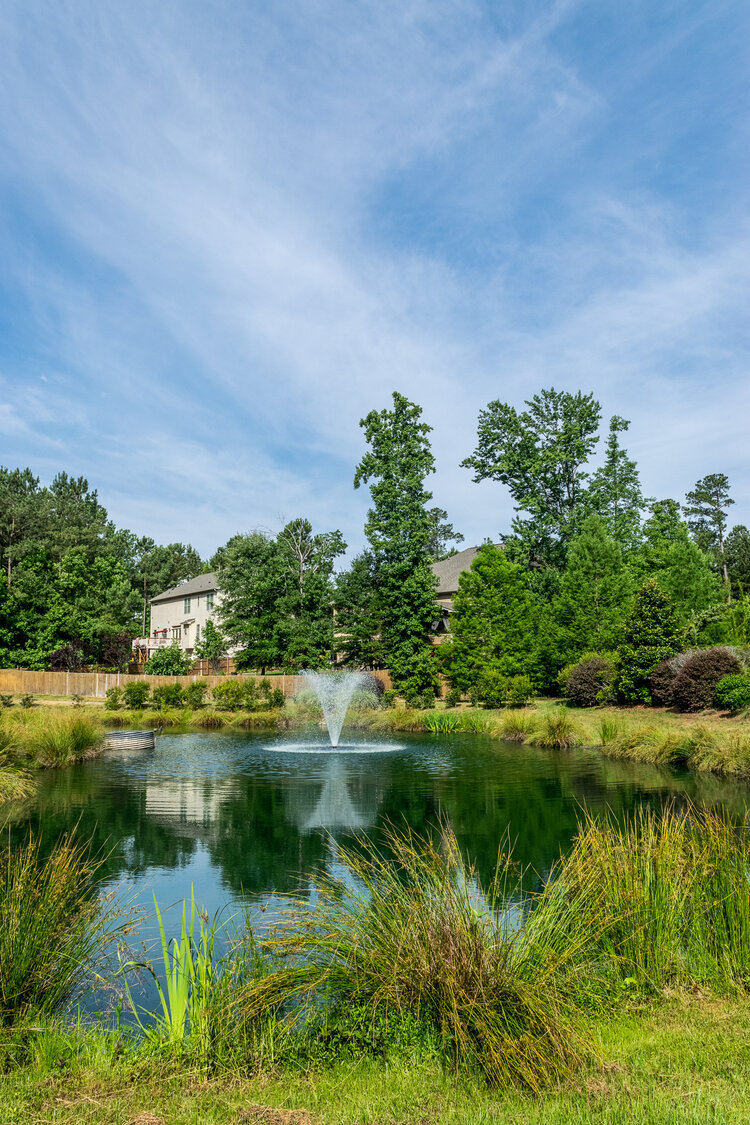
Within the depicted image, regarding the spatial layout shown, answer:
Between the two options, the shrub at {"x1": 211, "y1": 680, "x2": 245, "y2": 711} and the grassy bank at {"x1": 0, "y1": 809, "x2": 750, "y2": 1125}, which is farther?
the shrub at {"x1": 211, "y1": 680, "x2": 245, "y2": 711}

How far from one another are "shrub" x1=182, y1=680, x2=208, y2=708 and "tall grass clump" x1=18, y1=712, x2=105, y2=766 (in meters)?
13.8

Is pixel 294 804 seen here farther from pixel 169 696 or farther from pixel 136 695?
pixel 136 695

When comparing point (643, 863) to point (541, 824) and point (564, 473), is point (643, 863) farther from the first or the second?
point (564, 473)

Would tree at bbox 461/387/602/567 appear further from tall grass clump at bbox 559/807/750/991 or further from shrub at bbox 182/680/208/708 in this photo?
tall grass clump at bbox 559/807/750/991

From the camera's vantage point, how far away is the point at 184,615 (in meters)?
67.9

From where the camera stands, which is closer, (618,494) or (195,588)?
(618,494)

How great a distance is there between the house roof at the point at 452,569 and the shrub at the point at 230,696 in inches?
824

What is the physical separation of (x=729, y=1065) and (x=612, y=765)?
1705 centimetres

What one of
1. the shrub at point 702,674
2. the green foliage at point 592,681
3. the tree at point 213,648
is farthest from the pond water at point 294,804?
the tree at point 213,648

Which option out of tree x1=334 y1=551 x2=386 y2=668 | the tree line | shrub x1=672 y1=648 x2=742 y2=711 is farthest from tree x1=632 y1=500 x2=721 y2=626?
tree x1=334 y1=551 x2=386 y2=668

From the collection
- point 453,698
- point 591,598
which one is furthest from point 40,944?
point 591,598

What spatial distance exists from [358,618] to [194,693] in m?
11.7

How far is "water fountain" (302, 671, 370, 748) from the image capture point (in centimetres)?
3622

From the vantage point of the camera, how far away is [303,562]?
48.9m
